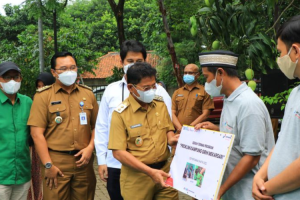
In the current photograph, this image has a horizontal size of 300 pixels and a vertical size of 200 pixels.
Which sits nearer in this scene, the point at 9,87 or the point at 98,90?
the point at 9,87

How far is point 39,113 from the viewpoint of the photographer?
3.79 meters

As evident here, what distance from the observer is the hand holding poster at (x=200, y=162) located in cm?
243

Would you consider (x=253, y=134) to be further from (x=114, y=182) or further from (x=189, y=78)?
(x=189, y=78)

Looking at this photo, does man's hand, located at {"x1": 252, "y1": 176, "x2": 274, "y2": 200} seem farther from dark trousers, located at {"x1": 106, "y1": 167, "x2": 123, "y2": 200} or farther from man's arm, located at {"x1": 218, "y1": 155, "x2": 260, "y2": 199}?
dark trousers, located at {"x1": 106, "y1": 167, "x2": 123, "y2": 200}

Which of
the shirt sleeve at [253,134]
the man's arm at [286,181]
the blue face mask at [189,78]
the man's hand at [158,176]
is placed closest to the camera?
the man's arm at [286,181]

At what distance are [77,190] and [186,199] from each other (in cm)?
276

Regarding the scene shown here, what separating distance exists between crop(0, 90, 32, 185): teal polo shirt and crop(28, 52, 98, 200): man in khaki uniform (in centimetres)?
20

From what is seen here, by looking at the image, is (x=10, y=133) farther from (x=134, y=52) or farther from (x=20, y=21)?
(x=20, y=21)

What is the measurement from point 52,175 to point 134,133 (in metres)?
1.13

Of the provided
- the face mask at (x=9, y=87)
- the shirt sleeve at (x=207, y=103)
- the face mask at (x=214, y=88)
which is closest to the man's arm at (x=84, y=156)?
the face mask at (x=9, y=87)

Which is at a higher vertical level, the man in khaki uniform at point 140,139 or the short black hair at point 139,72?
the short black hair at point 139,72

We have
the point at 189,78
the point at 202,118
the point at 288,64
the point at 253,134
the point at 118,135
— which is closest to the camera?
the point at 288,64

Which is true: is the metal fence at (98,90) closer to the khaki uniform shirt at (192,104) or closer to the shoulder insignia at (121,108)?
the khaki uniform shirt at (192,104)

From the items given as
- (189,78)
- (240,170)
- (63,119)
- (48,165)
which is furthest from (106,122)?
(189,78)
